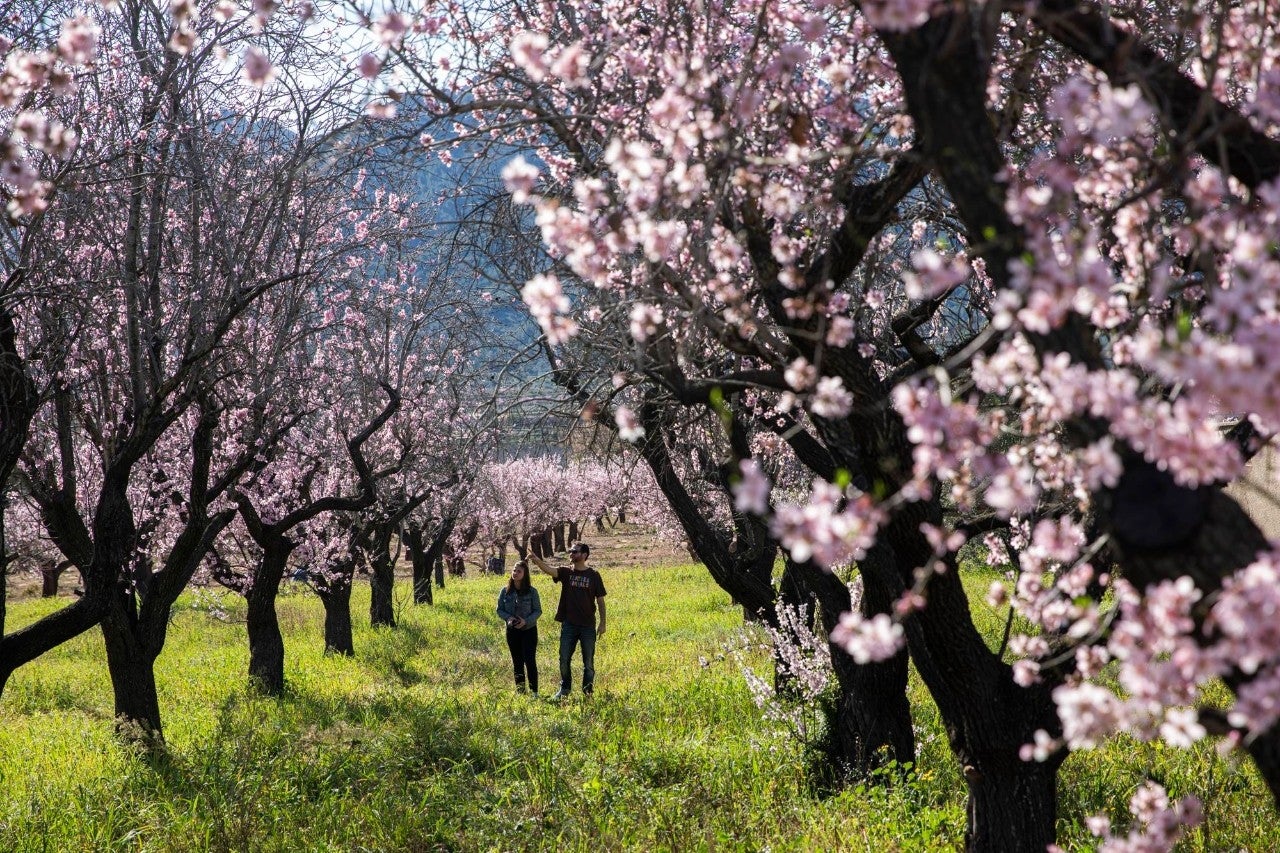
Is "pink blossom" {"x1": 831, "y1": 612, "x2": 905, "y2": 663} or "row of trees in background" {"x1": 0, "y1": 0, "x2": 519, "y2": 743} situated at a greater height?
"row of trees in background" {"x1": 0, "y1": 0, "x2": 519, "y2": 743}

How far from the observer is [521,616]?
1110 centimetres

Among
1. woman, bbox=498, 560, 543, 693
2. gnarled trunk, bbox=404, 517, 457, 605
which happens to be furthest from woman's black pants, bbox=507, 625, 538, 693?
gnarled trunk, bbox=404, 517, 457, 605

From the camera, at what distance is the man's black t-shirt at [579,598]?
10984 mm

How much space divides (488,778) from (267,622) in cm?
568

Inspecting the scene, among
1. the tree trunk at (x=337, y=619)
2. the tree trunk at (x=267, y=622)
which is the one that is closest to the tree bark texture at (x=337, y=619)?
the tree trunk at (x=337, y=619)

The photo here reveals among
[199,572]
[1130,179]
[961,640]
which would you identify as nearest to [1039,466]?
[1130,179]

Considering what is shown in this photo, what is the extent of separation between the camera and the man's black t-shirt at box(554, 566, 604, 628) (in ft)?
36.0

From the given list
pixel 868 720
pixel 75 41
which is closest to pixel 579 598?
pixel 868 720

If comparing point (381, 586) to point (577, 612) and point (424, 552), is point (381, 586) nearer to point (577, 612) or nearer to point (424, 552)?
point (424, 552)

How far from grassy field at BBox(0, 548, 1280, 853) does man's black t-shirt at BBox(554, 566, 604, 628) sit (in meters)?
0.89

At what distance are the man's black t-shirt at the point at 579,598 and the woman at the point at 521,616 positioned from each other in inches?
12.3

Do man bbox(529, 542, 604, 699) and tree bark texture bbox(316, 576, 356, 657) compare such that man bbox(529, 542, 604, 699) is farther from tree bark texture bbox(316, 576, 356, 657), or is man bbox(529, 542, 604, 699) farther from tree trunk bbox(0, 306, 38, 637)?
tree trunk bbox(0, 306, 38, 637)

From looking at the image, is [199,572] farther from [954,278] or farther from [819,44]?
[954,278]

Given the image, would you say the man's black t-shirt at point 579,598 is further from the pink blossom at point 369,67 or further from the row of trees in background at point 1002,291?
the pink blossom at point 369,67
